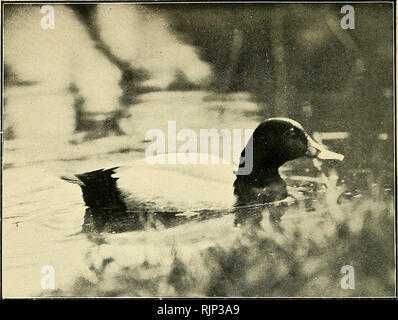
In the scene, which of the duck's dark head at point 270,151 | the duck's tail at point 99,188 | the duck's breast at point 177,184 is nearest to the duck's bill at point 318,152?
the duck's dark head at point 270,151

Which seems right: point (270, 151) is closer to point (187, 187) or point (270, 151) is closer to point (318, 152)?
point (318, 152)

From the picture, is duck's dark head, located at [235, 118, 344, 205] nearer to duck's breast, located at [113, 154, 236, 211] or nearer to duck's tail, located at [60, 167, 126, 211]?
duck's breast, located at [113, 154, 236, 211]

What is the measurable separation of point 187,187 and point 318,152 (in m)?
0.41

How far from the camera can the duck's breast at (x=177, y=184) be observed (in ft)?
3.66

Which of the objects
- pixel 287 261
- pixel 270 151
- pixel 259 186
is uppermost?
pixel 270 151

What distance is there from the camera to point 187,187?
43.9 inches

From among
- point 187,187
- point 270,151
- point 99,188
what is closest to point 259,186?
point 270,151

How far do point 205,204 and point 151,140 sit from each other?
0.25 m

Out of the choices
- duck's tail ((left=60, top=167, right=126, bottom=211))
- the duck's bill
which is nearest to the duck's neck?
the duck's bill

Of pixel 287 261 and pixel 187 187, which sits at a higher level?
pixel 187 187

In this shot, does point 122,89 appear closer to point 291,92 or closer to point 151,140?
point 151,140

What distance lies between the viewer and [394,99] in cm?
114

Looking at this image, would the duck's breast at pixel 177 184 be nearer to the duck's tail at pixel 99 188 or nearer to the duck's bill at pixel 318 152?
the duck's tail at pixel 99 188

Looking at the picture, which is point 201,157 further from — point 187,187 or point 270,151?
point 270,151
